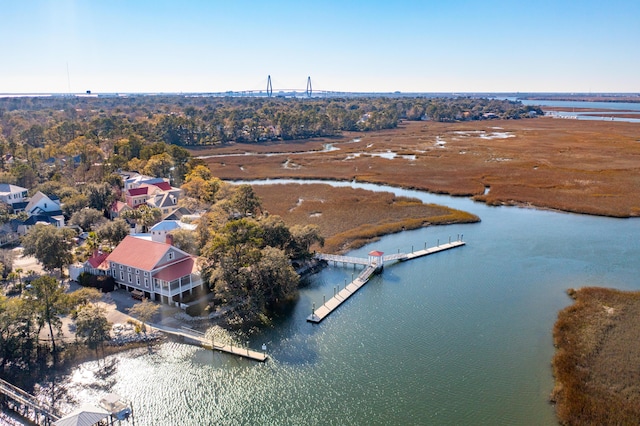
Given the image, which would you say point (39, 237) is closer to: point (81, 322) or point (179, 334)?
point (81, 322)

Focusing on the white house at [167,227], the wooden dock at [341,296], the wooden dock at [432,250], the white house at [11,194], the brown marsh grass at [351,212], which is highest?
the white house at [11,194]

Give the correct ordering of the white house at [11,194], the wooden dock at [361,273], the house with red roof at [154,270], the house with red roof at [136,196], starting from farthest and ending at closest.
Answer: the house with red roof at [136,196] → the white house at [11,194] → the house with red roof at [154,270] → the wooden dock at [361,273]

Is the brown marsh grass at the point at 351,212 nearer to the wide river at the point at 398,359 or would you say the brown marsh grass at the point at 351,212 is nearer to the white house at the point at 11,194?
the wide river at the point at 398,359

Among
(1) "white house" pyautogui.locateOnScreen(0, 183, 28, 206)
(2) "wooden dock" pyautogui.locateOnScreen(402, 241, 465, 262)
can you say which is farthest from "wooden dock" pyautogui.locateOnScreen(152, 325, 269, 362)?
(1) "white house" pyautogui.locateOnScreen(0, 183, 28, 206)

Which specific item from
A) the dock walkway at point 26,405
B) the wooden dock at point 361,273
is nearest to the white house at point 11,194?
the dock walkway at point 26,405

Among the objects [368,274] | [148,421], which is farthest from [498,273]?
[148,421]

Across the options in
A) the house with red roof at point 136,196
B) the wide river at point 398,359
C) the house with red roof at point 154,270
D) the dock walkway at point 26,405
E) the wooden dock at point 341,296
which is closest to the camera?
the dock walkway at point 26,405

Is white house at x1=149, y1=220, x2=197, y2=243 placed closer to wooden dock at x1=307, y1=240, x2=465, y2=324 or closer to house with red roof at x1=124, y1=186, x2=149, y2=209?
wooden dock at x1=307, y1=240, x2=465, y2=324
